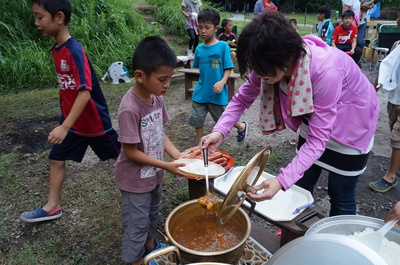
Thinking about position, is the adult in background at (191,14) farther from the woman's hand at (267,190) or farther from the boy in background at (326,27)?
the woman's hand at (267,190)

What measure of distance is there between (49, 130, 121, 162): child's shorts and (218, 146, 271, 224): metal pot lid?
5.00ft

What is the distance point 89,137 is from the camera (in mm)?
2643

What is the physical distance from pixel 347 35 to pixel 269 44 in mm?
7351

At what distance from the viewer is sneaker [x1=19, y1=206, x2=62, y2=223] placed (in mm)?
2676

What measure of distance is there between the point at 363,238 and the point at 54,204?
99.3 inches

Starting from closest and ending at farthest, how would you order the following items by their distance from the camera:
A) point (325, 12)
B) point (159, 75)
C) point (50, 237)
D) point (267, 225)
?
1. point (159, 75)
2. point (50, 237)
3. point (267, 225)
4. point (325, 12)

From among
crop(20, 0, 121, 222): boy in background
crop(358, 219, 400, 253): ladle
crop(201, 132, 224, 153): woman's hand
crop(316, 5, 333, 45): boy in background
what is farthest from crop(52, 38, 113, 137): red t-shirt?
crop(316, 5, 333, 45): boy in background

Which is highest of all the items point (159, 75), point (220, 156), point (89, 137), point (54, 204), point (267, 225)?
point (159, 75)

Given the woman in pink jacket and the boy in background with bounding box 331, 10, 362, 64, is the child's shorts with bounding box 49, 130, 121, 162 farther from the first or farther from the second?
the boy in background with bounding box 331, 10, 362, 64

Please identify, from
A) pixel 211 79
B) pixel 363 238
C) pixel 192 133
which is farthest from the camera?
pixel 192 133

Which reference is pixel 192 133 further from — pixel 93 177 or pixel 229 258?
pixel 229 258

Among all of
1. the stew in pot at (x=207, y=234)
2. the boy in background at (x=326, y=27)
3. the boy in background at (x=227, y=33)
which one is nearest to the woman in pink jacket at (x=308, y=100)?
the stew in pot at (x=207, y=234)

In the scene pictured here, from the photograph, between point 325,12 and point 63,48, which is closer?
point 63,48

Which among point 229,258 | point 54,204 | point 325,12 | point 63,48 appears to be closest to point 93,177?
point 54,204
